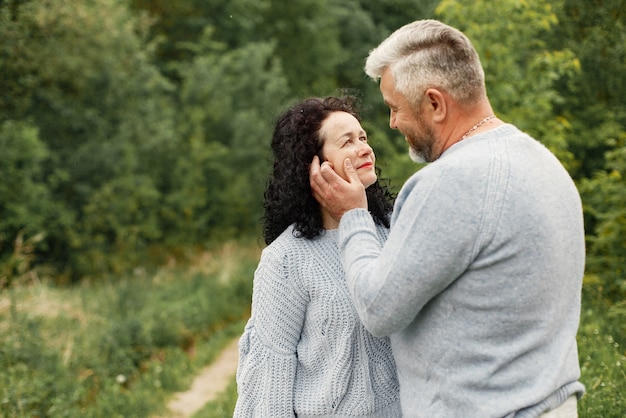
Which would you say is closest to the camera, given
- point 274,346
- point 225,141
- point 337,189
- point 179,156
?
point 337,189

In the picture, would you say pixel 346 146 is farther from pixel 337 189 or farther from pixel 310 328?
pixel 310 328

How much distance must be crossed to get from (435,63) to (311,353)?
106cm

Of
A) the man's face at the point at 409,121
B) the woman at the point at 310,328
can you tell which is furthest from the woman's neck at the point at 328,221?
the man's face at the point at 409,121

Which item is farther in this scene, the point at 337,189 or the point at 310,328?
the point at 310,328

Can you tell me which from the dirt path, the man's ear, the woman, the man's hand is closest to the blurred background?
the dirt path

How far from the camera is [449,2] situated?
6.76 meters

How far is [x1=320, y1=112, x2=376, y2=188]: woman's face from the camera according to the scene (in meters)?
2.52

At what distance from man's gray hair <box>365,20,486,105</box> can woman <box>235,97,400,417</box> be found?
51cm

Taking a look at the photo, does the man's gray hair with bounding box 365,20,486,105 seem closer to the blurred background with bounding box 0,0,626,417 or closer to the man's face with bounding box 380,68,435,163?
the man's face with bounding box 380,68,435,163

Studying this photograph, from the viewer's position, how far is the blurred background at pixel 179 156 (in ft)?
20.7

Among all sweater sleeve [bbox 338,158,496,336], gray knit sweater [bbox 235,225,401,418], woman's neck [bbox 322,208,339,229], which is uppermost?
sweater sleeve [bbox 338,158,496,336]

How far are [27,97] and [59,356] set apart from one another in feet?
20.9

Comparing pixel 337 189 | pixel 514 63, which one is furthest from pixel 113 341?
pixel 337 189

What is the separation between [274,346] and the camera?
244 cm
